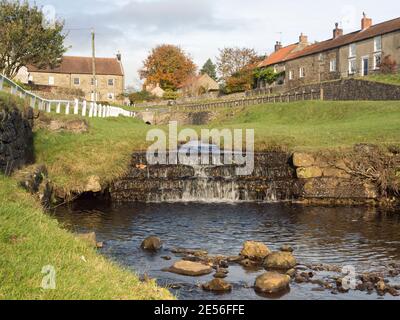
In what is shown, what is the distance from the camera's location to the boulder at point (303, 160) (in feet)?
68.5

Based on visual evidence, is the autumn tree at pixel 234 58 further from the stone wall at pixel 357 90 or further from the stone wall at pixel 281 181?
the stone wall at pixel 281 181

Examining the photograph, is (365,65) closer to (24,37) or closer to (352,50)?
(352,50)

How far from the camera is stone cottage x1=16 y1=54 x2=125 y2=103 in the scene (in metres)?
90.2

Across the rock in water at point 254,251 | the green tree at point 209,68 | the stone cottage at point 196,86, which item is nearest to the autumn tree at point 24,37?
the stone cottage at point 196,86

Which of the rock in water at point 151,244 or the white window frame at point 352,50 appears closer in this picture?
the rock in water at point 151,244

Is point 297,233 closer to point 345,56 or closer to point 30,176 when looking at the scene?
point 30,176

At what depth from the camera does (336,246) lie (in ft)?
43.2

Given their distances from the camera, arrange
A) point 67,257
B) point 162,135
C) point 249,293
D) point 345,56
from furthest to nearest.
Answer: point 345,56 < point 162,135 < point 249,293 < point 67,257

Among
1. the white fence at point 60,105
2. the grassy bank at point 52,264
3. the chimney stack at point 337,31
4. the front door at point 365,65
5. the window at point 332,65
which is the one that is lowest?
the grassy bank at point 52,264

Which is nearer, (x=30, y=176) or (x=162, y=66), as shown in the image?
(x=30, y=176)

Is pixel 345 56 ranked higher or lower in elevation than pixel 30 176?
higher

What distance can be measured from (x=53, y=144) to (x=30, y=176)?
683 centimetres

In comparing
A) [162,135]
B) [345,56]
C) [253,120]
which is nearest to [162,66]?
[345,56]

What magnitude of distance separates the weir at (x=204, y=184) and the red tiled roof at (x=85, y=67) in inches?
2904
